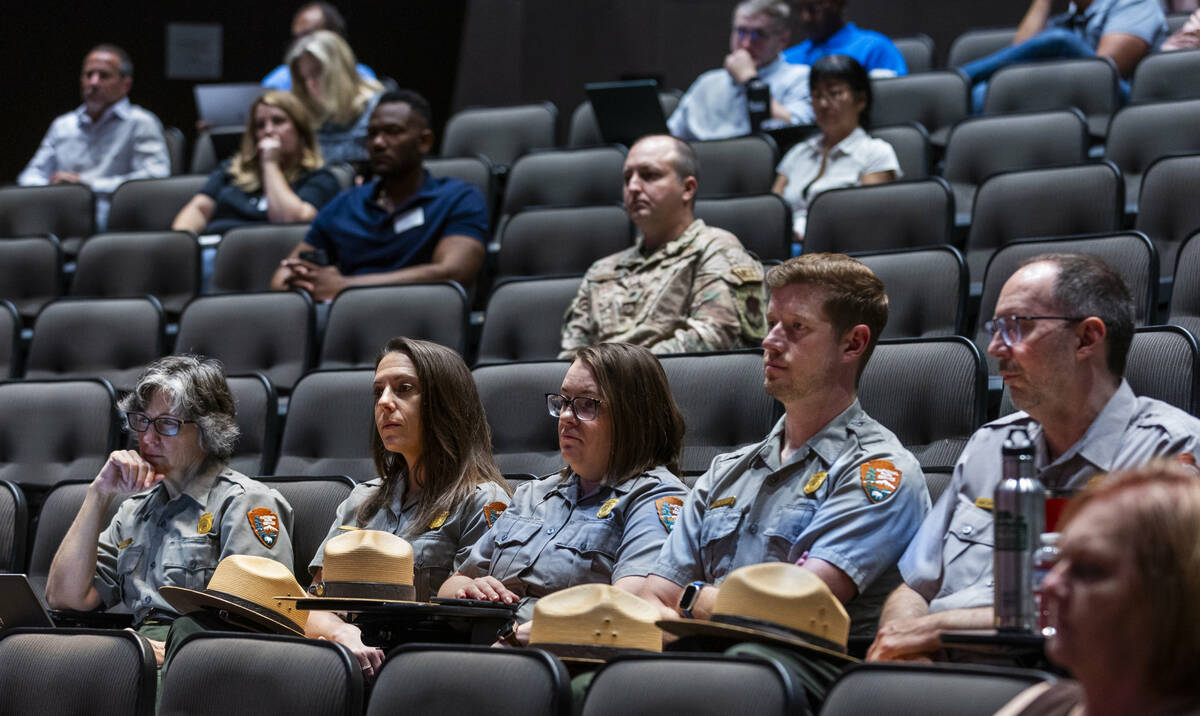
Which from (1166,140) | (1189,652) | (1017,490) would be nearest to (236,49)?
(1166,140)

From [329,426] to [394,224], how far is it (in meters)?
1.13

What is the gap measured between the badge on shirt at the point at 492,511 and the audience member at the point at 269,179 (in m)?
2.34

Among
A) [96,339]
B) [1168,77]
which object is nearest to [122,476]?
[96,339]

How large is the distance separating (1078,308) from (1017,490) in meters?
0.51

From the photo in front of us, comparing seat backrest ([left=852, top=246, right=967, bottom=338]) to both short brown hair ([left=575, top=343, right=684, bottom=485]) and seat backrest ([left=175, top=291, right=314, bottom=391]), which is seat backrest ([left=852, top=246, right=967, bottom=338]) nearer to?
short brown hair ([left=575, top=343, right=684, bottom=485])

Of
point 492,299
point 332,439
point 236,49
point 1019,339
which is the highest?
point 236,49

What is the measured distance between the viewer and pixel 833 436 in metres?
2.25

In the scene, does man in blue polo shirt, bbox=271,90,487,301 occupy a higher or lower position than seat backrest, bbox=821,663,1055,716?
higher

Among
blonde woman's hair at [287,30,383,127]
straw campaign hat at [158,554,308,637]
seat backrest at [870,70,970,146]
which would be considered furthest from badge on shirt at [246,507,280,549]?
seat backrest at [870,70,970,146]

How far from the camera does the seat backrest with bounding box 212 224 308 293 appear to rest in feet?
14.8

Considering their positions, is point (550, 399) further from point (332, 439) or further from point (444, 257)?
point (444, 257)

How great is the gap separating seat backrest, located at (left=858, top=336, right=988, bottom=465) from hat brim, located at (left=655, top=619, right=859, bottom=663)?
891mm

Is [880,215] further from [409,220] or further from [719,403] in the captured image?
[409,220]

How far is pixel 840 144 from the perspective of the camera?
14.3 ft
